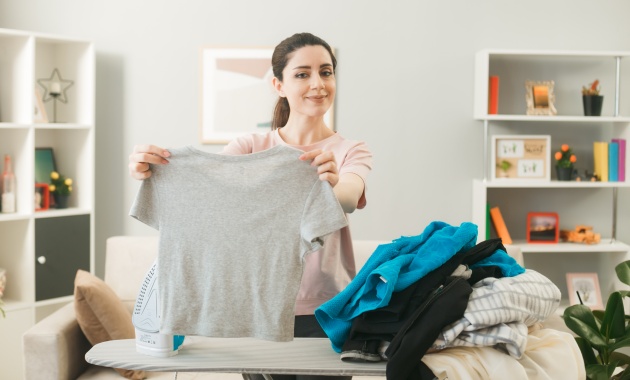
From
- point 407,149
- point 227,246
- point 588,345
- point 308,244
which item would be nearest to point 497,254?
point 308,244

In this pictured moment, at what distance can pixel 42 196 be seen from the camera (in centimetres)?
414

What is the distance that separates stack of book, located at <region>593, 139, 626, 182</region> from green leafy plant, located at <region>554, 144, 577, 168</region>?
5.3 inches

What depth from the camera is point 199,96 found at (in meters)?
4.39

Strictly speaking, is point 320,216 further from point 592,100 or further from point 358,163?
point 592,100

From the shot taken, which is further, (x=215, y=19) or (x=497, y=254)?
(x=215, y=19)

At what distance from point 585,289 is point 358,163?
110 inches

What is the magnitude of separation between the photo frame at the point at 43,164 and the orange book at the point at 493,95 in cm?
226

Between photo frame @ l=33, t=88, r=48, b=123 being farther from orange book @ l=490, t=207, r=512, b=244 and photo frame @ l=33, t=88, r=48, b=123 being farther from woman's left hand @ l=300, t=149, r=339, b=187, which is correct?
woman's left hand @ l=300, t=149, r=339, b=187

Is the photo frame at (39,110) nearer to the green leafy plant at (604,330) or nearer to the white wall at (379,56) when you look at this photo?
the white wall at (379,56)

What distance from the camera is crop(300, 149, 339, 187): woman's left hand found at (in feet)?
5.52

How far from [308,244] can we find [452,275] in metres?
0.32

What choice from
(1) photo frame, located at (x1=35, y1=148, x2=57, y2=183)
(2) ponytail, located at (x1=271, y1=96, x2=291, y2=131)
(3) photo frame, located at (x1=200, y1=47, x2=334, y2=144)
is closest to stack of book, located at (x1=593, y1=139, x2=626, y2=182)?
(3) photo frame, located at (x1=200, y1=47, x2=334, y2=144)

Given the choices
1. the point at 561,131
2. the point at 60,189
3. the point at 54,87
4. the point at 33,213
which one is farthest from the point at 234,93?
the point at 561,131

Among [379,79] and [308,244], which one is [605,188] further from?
[308,244]
